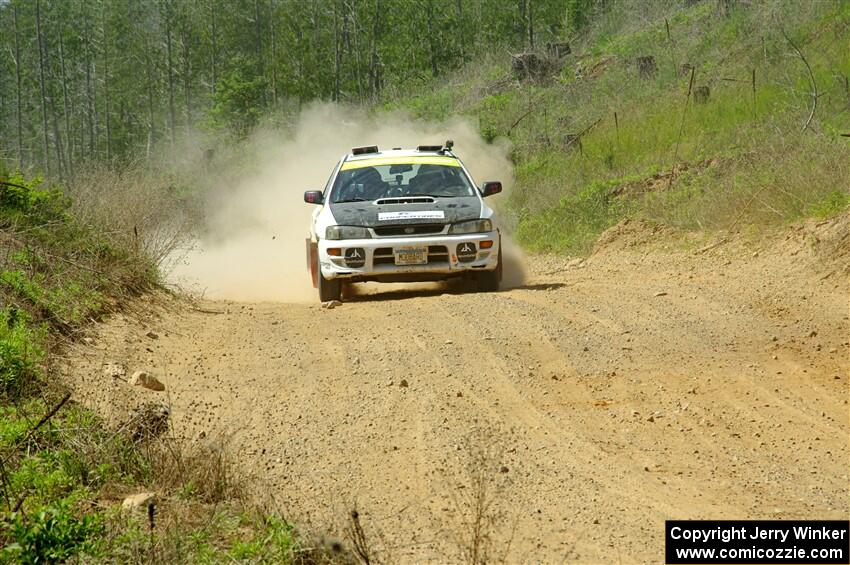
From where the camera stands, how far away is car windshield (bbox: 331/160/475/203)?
13.3 m

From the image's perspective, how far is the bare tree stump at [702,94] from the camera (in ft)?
71.5

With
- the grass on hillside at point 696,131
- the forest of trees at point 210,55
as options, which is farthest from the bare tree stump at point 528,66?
the forest of trees at point 210,55

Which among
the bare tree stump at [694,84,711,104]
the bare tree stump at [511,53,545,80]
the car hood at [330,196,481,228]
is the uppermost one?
the bare tree stump at [511,53,545,80]

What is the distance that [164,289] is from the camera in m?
12.6

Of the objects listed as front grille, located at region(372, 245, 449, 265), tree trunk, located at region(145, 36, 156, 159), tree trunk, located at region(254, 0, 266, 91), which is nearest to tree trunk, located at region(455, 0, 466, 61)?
tree trunk, located at region(254, 0, 266, 91)

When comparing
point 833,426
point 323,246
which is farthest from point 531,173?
point 833,426

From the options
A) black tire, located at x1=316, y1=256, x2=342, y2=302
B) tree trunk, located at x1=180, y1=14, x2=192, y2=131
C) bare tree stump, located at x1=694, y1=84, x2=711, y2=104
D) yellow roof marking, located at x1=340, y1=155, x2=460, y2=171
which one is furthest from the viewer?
tree trunk, located at x1=180, y1=14, x2=192, y2=131

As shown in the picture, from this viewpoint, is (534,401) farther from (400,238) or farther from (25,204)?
(25,204)

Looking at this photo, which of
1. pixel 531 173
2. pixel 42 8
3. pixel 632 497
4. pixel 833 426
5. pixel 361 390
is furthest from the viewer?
pixel 42 8

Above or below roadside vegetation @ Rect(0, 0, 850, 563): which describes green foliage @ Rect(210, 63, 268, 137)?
A: above

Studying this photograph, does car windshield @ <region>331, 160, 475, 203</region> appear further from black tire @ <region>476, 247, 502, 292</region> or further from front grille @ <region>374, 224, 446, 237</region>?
black tire @ <region>476, 247, 502, 292</region>

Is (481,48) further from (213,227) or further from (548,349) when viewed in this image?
(548,349)

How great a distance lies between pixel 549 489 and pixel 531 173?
18.5m


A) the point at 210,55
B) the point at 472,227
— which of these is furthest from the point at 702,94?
the point at 210,55
